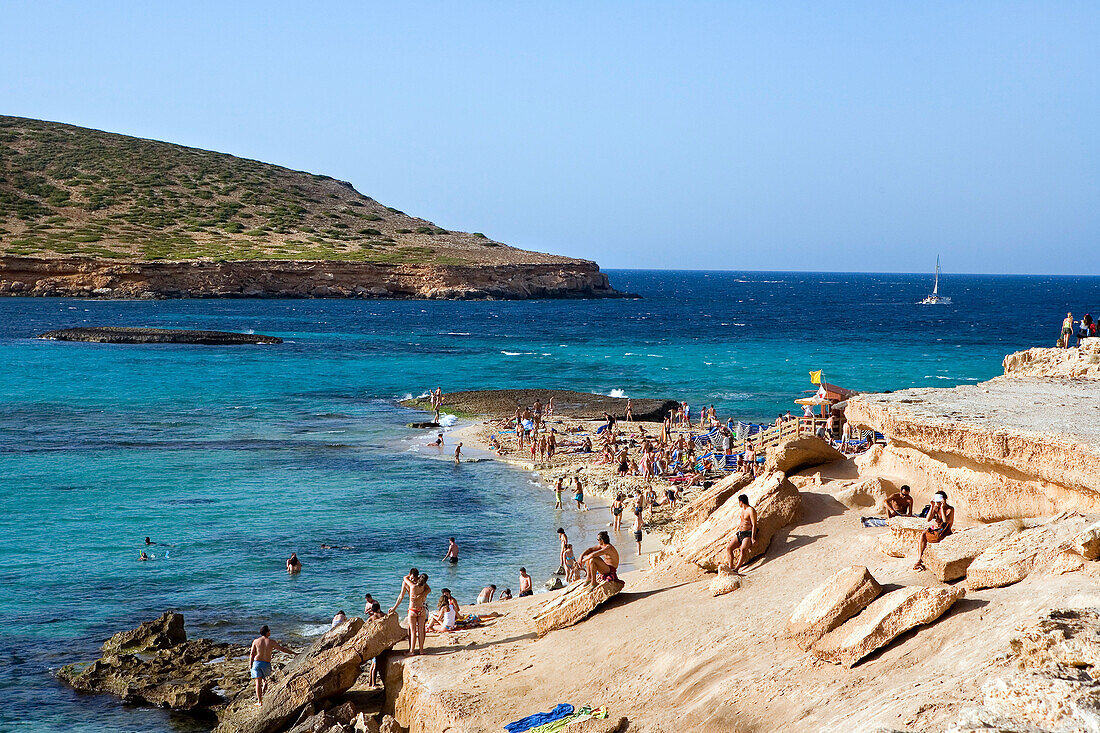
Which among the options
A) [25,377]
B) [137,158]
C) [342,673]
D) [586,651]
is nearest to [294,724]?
[342,673]

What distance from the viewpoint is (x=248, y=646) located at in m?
16.3

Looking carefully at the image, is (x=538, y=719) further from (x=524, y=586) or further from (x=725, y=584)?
(x=524, y=586)

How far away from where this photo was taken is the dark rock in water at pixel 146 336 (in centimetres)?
6366

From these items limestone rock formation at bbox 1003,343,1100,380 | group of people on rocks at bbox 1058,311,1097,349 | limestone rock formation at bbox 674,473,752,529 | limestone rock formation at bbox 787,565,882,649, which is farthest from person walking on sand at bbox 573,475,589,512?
limestone rock formation at bbox 787,565,882,649

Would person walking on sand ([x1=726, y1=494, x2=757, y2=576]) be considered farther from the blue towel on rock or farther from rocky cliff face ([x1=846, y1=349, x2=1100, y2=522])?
the blue towel on rock

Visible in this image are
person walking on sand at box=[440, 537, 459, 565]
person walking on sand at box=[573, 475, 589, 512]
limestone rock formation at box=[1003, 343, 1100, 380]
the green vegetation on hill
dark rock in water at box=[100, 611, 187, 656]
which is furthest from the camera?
the green vegetation on hill

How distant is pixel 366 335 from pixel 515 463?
147 ft

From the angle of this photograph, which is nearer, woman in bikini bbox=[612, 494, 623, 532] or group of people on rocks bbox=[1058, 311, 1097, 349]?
woman in bikini bbox=[612, 494, 623, 532]

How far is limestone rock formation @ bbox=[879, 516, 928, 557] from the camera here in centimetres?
1210

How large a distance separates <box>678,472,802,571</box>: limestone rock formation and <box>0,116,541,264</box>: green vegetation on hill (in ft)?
310

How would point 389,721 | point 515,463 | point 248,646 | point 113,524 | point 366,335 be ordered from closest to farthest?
point 389,721 → point 248,646 → point 113,524 → point 515,463 → point 366,335

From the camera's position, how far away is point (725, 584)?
12953 mm

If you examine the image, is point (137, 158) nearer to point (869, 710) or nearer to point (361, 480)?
point (361, 480)

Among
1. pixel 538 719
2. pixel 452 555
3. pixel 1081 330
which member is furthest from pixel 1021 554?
pixel 1081 330
